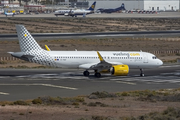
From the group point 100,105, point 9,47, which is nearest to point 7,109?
point 100,105

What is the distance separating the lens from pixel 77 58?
5141 centimetres

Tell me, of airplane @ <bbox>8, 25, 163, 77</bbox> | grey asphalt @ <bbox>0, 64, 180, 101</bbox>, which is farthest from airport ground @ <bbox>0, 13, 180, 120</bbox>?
airplane @ <bbox>8, 25, 163, 77</bbox>

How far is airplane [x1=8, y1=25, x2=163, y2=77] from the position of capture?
50062 mm

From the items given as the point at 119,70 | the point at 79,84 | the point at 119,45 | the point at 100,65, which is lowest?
the point at 119,45

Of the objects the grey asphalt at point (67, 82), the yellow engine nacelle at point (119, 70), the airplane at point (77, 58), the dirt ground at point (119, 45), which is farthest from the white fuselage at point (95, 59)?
the dirt ground at point (119, 45)

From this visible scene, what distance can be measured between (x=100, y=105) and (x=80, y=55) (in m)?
21.1

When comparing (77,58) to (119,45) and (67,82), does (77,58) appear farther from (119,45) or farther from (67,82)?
(119,45)

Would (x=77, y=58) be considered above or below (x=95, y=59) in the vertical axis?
above

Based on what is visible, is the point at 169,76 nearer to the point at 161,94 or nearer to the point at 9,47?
the point at 161,94

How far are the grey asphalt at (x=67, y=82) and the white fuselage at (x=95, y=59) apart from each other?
63.9 inches

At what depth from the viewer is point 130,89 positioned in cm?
4303

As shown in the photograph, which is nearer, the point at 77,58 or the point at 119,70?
the point at 119,70

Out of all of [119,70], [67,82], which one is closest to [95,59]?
[119,70]

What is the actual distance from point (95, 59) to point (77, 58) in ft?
8.27
